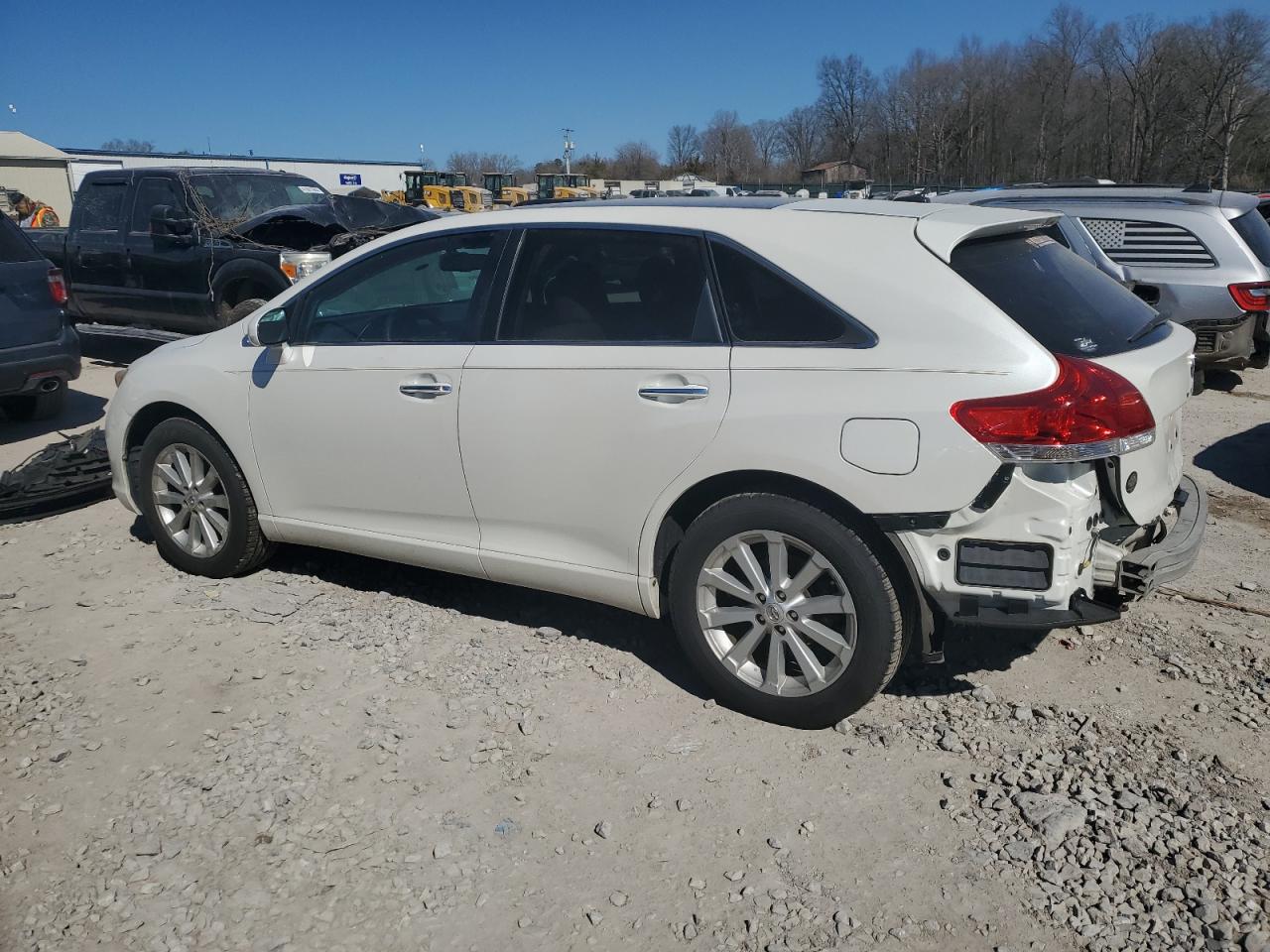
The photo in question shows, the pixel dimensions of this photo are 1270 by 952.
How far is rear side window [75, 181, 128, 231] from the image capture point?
35.7 feet

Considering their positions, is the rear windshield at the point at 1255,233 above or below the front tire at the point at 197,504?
above

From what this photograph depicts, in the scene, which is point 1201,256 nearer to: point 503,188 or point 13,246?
point 13,246

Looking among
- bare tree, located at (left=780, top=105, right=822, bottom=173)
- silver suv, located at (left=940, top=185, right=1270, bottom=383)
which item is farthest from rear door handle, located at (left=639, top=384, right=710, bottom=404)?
bare tree, located at (left=780, top=105, right=822, bottom=173)

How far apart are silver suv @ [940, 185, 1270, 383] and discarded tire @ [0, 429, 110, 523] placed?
759cm

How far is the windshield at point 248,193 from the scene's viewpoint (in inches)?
408

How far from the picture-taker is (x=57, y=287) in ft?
26.9

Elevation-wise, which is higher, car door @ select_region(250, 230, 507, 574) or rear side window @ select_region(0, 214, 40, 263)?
rear side window @ select_region(0, 214, 40, 263)

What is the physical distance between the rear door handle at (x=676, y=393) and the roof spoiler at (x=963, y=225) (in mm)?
874

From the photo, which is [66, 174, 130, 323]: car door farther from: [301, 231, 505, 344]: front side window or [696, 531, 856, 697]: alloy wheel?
[696, 531, 856, 697]: alloy wheel

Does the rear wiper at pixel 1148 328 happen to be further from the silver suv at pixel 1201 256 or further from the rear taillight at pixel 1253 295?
the rear taillight at pixel 1253 295

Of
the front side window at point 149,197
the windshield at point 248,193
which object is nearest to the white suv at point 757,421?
the windshield at point 248,193

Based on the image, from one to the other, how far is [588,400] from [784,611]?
1029 millimetres

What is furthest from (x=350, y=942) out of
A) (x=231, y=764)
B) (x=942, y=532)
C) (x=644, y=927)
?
(x=942, y=532)

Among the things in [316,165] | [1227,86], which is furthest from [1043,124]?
[316,165]
